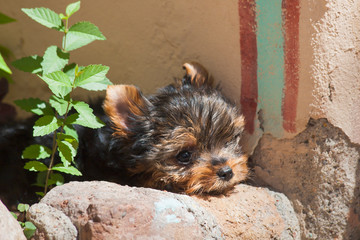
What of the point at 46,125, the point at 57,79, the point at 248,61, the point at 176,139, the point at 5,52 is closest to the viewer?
the point at 57,79

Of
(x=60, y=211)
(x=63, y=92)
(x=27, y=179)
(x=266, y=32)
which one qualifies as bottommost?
(x=27, y=179)

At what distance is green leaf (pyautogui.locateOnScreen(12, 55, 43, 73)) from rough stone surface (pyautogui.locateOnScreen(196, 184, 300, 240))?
1.69 m

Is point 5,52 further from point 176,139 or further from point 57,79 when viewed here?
point 176,139

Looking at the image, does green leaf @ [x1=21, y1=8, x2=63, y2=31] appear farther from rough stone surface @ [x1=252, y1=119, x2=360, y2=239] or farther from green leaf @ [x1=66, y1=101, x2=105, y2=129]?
rough stone surface @ [x1=252, y1=119, x2=360, y2=239]

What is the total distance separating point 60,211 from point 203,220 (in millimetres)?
1014

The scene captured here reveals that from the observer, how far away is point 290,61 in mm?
3904

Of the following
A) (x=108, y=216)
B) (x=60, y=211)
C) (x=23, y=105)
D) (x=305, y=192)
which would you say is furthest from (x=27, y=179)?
(x=305, y=192)

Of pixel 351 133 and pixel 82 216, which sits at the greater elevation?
pixel 351 133

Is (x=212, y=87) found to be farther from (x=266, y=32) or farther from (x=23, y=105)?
(x=23, y=105)

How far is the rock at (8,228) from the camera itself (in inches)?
114

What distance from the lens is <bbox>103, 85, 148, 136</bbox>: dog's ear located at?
13.6 ft

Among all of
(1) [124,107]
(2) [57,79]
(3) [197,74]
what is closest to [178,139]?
(1) [124,107]

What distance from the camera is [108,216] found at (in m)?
3.10

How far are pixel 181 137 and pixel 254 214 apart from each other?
89 centimetres
